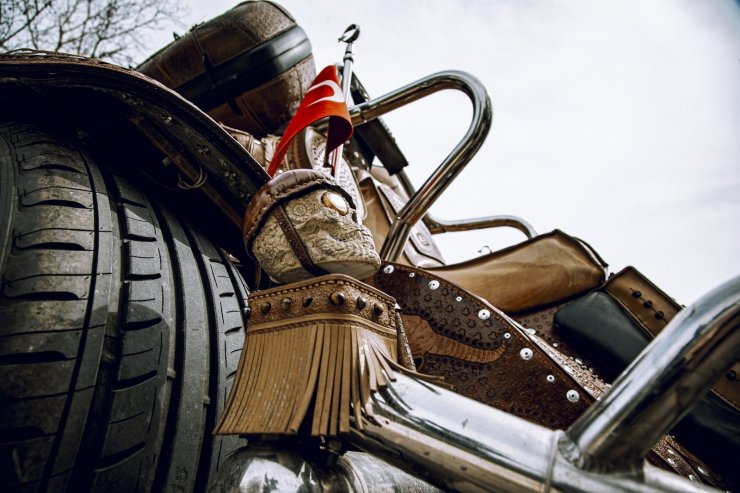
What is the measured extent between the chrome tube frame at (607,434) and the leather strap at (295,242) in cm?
24

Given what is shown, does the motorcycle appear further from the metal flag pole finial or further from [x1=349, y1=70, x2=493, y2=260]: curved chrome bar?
the metal flag pole finial

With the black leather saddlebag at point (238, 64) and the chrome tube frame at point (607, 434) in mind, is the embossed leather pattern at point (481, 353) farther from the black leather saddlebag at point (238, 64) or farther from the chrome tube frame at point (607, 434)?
the black leather saddlebag at point (238, 64)

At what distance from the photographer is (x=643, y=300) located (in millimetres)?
940

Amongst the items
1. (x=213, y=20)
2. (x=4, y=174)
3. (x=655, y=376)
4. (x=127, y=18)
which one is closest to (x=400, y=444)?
(x=655, y=376)

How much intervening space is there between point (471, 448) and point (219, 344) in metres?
0.44

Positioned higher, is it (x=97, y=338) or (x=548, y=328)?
(x=97, y=338)

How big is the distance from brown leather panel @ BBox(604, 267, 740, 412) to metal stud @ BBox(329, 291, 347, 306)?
705 mm

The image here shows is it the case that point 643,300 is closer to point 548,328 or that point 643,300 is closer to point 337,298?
point 548,328

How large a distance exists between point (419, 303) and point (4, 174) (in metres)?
0.68

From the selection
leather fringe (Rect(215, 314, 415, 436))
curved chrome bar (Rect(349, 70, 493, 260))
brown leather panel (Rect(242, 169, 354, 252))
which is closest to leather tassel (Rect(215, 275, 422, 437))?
leather fringe (Rect(215, 314, 415, 436))

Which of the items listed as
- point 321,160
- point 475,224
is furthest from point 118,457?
point 475,224

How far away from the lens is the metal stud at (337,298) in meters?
0.54

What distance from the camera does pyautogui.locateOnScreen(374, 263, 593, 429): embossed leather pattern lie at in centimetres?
73

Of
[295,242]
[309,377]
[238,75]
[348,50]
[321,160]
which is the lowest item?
[309,377]
